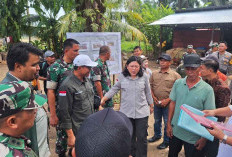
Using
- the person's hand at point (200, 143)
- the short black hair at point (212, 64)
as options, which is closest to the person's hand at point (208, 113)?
the person's hand at point (200, 143)

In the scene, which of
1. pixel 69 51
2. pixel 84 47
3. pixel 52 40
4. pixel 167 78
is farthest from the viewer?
pixel 52 40

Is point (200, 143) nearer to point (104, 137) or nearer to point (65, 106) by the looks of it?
point (65, 106)

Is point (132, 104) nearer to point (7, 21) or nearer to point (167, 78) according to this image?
point (167, 78)

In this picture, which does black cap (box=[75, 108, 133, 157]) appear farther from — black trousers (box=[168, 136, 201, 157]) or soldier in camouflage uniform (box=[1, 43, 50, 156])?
black trousers (box=[168, 136, 201, 157])

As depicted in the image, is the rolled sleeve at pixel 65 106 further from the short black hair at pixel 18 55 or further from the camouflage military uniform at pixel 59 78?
the short black hair at pixel 18 55

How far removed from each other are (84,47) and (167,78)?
207cm

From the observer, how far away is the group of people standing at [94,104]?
84cm

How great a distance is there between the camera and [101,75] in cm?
359

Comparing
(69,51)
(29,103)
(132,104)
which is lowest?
(132,104)

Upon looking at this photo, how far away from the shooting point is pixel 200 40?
44.3 feet

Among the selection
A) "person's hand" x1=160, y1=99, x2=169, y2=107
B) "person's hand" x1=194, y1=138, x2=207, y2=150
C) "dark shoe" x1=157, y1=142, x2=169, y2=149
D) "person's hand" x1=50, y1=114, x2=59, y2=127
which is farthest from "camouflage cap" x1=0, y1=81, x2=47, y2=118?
"dark shoe" x1=157, y1=142, x2=169, y2=149

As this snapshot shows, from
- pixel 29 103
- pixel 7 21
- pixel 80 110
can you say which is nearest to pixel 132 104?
pixel 80 110

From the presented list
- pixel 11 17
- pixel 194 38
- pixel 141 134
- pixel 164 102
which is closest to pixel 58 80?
pixel 141 134

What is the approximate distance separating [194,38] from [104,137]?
14676 millimetres
